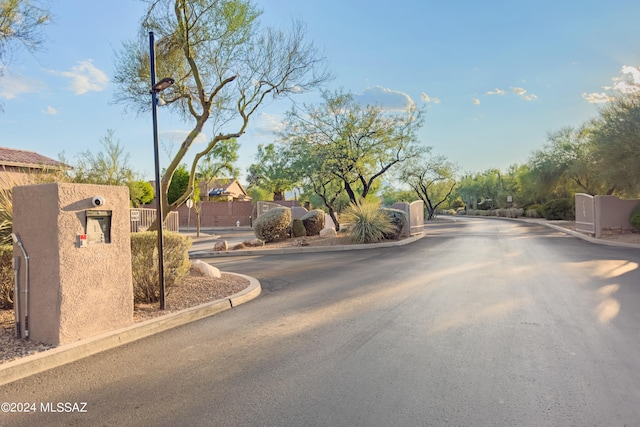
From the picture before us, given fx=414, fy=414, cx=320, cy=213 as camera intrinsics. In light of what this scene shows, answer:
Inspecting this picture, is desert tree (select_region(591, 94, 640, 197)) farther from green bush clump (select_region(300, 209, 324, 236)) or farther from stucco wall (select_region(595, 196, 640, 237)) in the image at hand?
green bush clump (select_region(300, 209, 324, 236))

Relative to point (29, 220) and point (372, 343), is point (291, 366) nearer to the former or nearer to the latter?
point (372, 343)

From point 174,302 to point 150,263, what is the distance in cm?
81

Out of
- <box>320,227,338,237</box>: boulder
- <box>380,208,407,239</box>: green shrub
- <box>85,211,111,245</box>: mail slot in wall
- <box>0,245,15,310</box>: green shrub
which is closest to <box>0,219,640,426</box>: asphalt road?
<box>85,211,111,245</box>: mail slot in wall

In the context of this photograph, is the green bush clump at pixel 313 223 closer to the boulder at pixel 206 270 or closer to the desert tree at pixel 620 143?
the boulder at pixel 206 270

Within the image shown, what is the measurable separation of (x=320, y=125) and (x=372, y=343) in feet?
61.5

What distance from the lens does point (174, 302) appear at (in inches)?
279

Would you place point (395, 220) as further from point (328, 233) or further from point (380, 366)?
point (380, 366)

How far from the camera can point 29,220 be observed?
4980mm

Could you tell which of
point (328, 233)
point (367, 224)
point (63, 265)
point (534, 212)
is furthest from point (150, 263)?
point (534, 212)

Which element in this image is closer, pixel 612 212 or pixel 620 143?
pixel 620 143

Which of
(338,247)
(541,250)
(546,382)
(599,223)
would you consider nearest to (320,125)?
(338,247)

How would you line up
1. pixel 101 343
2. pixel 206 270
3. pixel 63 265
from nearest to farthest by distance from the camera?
pixel 63 265, pixel 101 343, pixel 206 270

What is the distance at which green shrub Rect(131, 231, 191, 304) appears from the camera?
7.04 m

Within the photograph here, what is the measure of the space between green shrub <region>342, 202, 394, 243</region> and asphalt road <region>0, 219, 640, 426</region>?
30.2 ft
